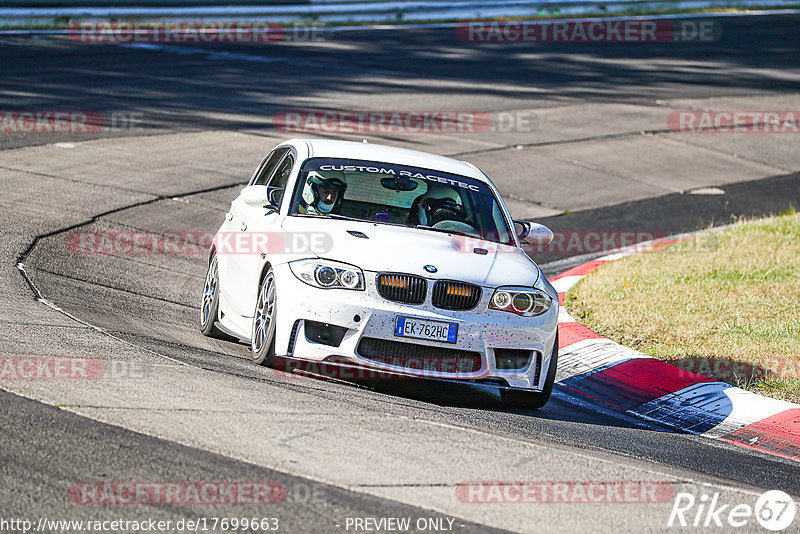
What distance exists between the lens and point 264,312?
7.45 metres

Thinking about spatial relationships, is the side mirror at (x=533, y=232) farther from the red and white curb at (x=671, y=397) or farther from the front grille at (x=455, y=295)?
the front grille at (x=455, y=295)

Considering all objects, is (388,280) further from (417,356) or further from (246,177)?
(246,177)

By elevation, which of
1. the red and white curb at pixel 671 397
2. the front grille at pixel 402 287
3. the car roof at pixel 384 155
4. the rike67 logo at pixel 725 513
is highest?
the car roof at pixel 384 155

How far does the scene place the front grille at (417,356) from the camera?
22.7 feet

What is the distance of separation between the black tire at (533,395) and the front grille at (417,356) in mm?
544

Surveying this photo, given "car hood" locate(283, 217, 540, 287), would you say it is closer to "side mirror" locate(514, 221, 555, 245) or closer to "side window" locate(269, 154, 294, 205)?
"side mirror" locate(514, 221, 555, 245)

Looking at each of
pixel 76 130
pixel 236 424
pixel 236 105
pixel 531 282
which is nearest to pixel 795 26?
pixel 236 105

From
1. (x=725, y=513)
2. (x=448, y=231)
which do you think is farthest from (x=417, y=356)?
(x=725, y=513)

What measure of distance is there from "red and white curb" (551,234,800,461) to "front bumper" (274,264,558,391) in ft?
4.55

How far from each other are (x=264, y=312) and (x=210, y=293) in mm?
1402

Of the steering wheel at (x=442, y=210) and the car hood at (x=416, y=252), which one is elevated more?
the steering wheel at (x=442, y=210)

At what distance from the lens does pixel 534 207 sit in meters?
15.3

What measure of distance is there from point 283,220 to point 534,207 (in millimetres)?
7925

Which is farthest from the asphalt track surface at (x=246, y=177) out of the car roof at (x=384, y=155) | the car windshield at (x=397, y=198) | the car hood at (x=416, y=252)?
the car roof at (x=384, y=155)
